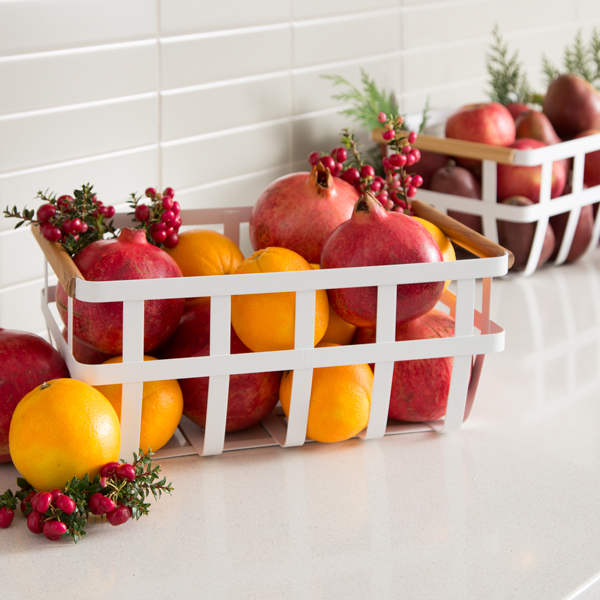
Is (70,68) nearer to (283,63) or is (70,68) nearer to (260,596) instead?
(283,63)

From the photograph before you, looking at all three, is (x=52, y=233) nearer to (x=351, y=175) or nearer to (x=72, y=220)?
(x=72, y=220)

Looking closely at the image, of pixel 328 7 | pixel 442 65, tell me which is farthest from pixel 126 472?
pixel 442 65

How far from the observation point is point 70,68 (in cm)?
92

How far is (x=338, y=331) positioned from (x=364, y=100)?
2.05ft

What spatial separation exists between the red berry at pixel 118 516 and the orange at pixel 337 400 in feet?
0.56

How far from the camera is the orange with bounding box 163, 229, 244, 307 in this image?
741 mm

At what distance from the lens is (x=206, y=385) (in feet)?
2.18

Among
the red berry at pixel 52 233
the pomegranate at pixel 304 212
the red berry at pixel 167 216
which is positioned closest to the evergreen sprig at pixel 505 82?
the pomegranate at pixel 304 212

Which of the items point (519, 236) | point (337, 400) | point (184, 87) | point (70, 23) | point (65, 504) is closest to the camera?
point (65, 504)

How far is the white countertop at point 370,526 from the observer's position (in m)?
0.53

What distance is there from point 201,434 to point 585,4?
57.5 inches

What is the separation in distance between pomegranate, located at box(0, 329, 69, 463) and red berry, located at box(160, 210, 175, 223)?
0.16 m

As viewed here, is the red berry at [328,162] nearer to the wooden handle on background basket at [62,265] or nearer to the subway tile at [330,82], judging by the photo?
the wooden handle on background basket at [62,265]

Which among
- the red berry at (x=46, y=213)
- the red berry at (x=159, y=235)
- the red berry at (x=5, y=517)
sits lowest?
the red berry at (x=5, y=517)
